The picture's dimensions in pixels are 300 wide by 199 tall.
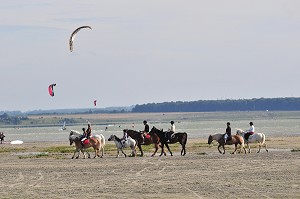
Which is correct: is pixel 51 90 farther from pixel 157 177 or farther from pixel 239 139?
pixel 157 177

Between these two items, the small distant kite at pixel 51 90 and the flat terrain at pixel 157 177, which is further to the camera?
the small distant kite at pixel 51 90

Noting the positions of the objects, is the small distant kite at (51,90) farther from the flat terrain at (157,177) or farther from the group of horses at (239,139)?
the group of horses at (239,139)

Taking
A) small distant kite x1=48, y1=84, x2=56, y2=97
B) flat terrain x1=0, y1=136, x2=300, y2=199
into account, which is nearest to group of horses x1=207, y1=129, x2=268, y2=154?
flat terrain x1=0, y1=136, x2=300, y2=199

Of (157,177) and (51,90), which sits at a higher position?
(51,90)

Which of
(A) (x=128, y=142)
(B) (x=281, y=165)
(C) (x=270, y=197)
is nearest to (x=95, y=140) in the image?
(A) (x=128, y=142)

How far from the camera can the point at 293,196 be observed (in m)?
17.5


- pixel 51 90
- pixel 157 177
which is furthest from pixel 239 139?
pixel 157 177

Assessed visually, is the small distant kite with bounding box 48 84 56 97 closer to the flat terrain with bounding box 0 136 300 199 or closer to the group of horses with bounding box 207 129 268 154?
the flat terrain with bounding box 0 136 300 199

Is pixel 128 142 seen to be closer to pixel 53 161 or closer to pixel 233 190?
pixel 53 161

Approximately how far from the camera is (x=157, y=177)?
23.0m

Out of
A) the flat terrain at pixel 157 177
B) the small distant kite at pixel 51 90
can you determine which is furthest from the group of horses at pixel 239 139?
the small distant kite at pixel 51 90

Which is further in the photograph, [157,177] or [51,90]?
[51,90]

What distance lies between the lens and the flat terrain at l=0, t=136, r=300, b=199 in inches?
739

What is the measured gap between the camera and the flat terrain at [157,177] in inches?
739
